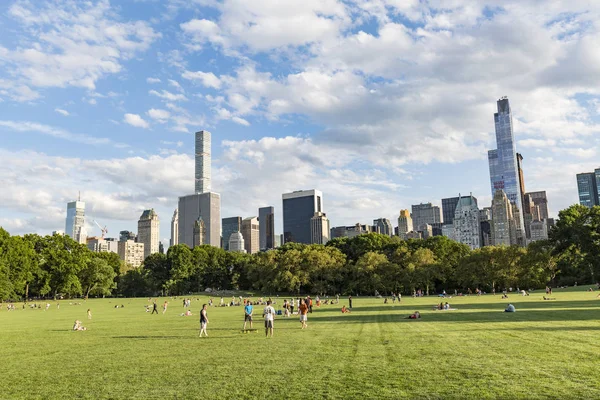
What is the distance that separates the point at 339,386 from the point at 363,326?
15199 mm

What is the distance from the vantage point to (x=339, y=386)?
464 inches

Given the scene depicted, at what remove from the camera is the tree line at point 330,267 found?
76250 millimetres

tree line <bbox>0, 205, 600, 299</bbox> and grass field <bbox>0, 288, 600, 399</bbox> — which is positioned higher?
tree line <bbox>0, 205, 600, 299</bbox>

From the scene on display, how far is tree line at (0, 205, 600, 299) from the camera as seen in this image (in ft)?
250

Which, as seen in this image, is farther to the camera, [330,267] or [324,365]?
[330,267]

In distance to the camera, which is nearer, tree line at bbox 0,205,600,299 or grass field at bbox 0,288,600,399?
grass field at bbox 0,288,600,399

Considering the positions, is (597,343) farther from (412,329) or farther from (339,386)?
(339,386)

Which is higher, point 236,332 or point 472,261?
point 472,261

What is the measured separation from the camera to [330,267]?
306ft

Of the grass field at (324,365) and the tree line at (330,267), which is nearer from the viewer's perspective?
the grass field at (324,365)

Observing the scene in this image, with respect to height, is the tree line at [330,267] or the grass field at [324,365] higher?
the tree line at [330,267]

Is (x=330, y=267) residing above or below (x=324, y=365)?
above

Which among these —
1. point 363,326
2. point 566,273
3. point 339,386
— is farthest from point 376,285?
point 339,386

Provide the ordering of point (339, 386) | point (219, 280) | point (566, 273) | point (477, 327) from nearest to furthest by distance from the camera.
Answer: point (339, 386) → point (477, 327) → point (566, 273) → point (219, 280)
